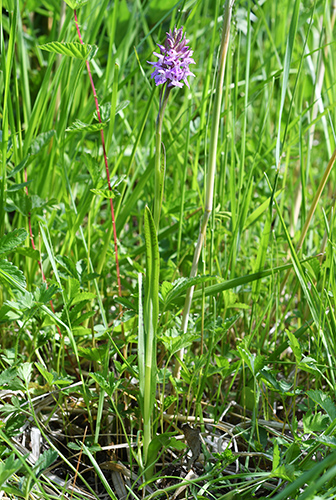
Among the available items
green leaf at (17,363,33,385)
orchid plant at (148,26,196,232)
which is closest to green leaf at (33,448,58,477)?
green leaf at (17,363,33,385)

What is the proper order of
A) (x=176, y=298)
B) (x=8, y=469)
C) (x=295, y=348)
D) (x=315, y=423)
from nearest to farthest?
(x=8, y=469), (x=315, y=423), (x=295, y=348), (x=176, y=298)

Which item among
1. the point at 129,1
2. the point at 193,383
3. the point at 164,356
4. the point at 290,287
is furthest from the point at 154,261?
the point at 129,1

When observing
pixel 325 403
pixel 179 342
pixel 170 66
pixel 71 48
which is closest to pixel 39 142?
pixel 71 48

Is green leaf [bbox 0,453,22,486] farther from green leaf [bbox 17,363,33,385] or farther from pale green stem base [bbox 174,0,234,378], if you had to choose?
pale green stem base [bbox 174,0,234,378]

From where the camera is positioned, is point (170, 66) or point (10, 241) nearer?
point (170, 66)

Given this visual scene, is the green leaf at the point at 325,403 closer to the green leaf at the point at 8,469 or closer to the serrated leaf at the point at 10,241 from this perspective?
the green leaf at the point at 8,469

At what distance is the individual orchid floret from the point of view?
2.56 ft

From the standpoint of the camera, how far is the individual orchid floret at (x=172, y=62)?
30.7 inches

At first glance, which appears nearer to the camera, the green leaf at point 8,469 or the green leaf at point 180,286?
the green leaf at point 8,469

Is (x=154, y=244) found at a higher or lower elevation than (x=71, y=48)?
lower

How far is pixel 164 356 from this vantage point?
45.8 inches

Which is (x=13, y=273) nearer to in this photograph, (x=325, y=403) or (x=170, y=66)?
(x=170, y=66)

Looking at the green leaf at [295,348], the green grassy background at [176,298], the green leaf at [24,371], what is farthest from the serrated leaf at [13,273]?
the green leaf at [295,348]

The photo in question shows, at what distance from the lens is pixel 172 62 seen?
0.79 m
